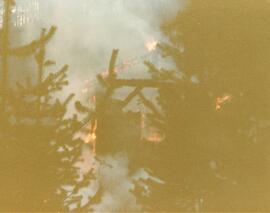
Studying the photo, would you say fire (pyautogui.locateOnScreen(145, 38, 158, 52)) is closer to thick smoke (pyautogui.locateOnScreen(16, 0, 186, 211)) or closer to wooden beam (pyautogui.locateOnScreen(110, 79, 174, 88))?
thick smoke (pyautogui.locateOnScreen(16, 0, 186, 211))

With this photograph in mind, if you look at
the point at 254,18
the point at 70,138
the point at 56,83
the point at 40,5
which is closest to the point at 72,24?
the point at 40,5

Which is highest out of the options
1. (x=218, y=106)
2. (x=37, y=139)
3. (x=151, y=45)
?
(x=151, y=45)

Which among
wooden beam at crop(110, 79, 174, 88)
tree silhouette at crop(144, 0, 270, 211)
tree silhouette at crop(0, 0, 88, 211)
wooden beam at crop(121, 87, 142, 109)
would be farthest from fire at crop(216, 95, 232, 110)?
tree silhouette at crop(0, 0, 88, 211)

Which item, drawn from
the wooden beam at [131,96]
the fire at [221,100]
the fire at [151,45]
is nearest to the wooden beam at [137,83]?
the wooden beam at [131,96]

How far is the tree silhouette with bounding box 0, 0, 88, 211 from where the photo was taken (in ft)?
4.99

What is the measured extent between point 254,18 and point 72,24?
2.55ft

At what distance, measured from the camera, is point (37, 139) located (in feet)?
5.02

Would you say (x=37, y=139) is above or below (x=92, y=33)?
below

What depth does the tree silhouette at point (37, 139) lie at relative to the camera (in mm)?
1522

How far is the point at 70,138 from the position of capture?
156 cm

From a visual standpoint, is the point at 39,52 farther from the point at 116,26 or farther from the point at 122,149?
the point at 122,149

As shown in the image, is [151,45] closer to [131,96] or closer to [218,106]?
[131,96]

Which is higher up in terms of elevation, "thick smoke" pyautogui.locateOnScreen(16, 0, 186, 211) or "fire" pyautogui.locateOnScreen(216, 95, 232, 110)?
"thick smoke" pyautogui.locateOnScreen(16, 0, 186, 211)

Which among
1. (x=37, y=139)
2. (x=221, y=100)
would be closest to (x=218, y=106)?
(x=221, y=100)
